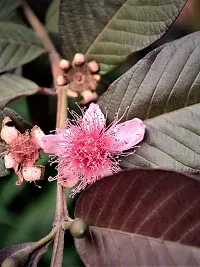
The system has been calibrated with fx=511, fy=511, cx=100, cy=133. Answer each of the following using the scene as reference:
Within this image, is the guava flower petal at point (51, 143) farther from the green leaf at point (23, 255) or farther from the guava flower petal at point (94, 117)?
the green leaf at point (23, 255)

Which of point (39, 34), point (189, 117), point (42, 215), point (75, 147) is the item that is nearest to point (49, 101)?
point (39, 34)

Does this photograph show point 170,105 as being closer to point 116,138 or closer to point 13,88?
point 116,138

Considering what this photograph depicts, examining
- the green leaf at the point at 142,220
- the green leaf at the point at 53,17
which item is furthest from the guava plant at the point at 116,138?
the green leaf at the point at 53,17

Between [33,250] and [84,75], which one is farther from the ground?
[84,75]

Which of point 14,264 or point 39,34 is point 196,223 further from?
point 39,34

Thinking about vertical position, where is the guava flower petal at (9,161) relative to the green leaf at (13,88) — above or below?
below

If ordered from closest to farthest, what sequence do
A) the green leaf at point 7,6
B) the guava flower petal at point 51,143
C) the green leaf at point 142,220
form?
the green leaf at point 142,220 → the guava flower petal at point 51,143 → the green leaf at point 7,6

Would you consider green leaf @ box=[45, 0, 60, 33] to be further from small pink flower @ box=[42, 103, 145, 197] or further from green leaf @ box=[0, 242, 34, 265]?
green leaf @ box=[0, 242, 34, 265]
